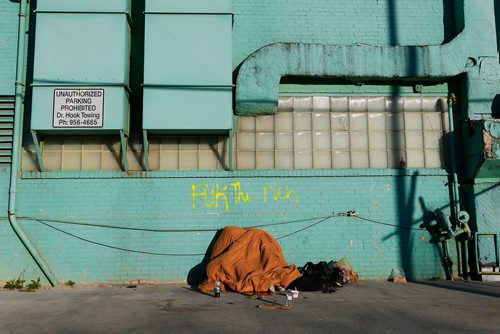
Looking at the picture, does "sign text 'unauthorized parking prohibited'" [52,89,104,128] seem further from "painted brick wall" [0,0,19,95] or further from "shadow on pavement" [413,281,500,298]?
"shadow on pavement" [413,281,500,298]

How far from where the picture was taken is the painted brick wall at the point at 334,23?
10.5m

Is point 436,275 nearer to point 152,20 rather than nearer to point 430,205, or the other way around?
point 430,205

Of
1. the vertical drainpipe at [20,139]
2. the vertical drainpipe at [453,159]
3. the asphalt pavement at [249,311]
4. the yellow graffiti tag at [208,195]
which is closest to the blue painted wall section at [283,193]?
the yellow graffiti tag at [208,195]

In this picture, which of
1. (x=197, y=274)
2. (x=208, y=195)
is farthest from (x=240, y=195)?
(x=197, y=274)

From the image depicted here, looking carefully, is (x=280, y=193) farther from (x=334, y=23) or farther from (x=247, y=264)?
(x=334, y=23)

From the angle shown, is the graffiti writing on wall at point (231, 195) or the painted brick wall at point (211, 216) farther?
the graffiti writing on wall at point (231, 195)

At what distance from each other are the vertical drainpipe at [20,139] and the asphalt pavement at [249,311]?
0.79m

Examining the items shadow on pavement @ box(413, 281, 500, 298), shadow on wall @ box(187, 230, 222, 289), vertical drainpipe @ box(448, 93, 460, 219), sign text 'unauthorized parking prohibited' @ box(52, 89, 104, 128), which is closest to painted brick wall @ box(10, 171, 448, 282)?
shadow on wall @ box(187, 230, 222, 289)

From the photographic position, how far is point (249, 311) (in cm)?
702

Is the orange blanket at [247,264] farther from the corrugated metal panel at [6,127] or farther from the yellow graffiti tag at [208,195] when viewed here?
the corrugated metal panel at [6,127]

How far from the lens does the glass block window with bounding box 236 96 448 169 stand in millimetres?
10305

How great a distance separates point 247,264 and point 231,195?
1695 millimetres

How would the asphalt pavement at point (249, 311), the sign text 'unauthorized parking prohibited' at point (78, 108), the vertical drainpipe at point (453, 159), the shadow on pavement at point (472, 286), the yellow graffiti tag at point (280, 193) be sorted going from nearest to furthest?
1. the asphalt pavement at point (249, 311)
2. the shadow on pavement at point (472, 286)
3. the sign text 'unauthorized parking prohibited' at point (78, 108)
4. the yellow graffiti tag at point (280, 193)
5. the vertical drainpipe at point (453, 159)

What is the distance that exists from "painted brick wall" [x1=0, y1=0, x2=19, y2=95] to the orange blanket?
19.8ft
